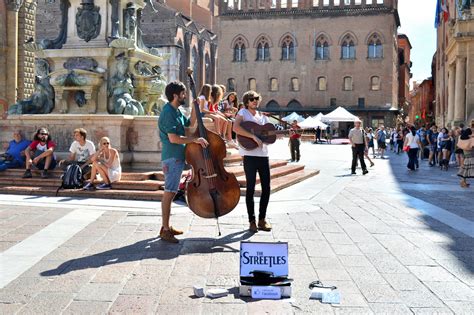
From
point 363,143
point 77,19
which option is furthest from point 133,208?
point 363,143

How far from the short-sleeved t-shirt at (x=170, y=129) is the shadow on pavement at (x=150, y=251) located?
3.26 ft

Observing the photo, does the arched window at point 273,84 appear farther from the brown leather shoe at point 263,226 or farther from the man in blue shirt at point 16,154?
the brown leather shoe at point 263,226

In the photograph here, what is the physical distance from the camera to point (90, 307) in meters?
4.30

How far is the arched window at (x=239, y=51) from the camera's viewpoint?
220ft

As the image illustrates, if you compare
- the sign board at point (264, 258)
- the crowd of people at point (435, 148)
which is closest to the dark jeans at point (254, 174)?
the sign board at point (264, 258)

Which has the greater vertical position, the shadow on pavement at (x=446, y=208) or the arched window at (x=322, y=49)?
the arched window at (x=322, y=49)

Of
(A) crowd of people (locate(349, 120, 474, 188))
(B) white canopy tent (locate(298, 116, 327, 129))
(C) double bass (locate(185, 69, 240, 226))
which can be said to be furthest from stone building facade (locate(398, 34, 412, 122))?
(C) double bass (locate(185, 69, 240, 226))

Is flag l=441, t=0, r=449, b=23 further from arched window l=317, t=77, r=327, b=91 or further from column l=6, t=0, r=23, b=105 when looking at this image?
arched window l=317, t=77, r=327, b=91

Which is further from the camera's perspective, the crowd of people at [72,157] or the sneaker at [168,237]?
the crowd of people at [72,157]

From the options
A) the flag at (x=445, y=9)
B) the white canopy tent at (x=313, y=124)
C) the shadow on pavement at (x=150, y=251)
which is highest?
the flag at (x=445, y=9)

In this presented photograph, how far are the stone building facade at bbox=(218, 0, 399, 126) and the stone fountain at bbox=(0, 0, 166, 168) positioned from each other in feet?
170

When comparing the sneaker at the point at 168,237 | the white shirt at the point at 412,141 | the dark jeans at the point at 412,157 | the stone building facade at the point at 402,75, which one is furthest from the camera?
the stone building facade at the point at 402,75

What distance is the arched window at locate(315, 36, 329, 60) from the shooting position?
64500mm

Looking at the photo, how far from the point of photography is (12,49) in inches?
1330
